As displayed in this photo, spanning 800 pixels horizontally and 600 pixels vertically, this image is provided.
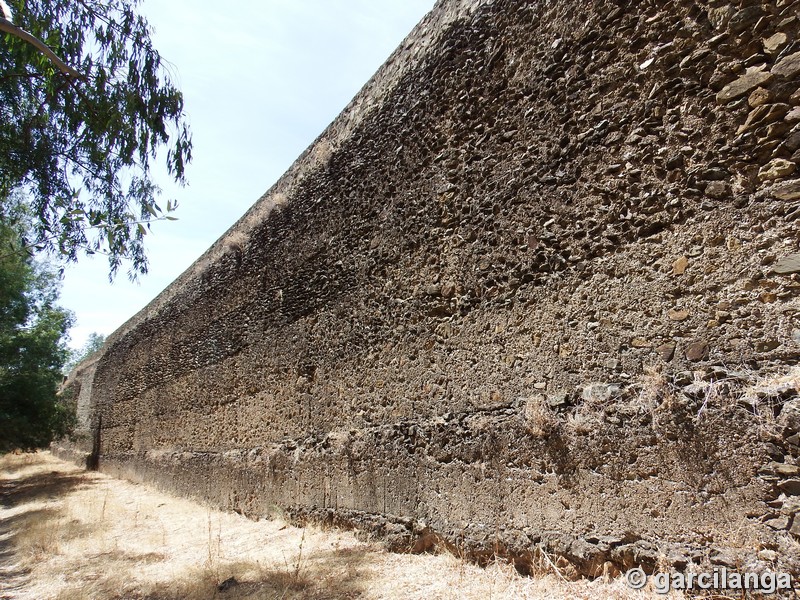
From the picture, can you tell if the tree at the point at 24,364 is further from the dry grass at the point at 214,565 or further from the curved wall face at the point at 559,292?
the curved wall face at the point at 559,292

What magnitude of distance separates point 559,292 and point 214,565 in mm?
3897

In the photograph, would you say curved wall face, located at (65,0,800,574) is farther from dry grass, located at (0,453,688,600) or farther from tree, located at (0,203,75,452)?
tree, located at (0,203,75,452)

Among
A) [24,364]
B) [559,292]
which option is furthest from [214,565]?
[24,364]

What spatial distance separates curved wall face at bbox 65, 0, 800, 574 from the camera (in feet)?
8.98

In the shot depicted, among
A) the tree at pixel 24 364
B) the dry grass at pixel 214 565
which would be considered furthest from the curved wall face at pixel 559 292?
the tree at pixel 24 364

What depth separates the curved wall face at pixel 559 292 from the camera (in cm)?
274

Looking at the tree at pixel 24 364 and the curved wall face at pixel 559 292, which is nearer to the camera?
the curved wall face at pixel 559 292

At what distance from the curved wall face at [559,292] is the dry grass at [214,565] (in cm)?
26

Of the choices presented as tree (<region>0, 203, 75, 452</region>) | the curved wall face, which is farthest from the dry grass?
tree (<region>0, 203, 75, 452</region>)

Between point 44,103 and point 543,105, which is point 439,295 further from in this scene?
point 44,103

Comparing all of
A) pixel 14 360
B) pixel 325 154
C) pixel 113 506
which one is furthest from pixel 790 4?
pixel 14 360

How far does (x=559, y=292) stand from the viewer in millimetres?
3672

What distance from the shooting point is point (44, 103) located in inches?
277

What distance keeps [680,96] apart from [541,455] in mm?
2274
